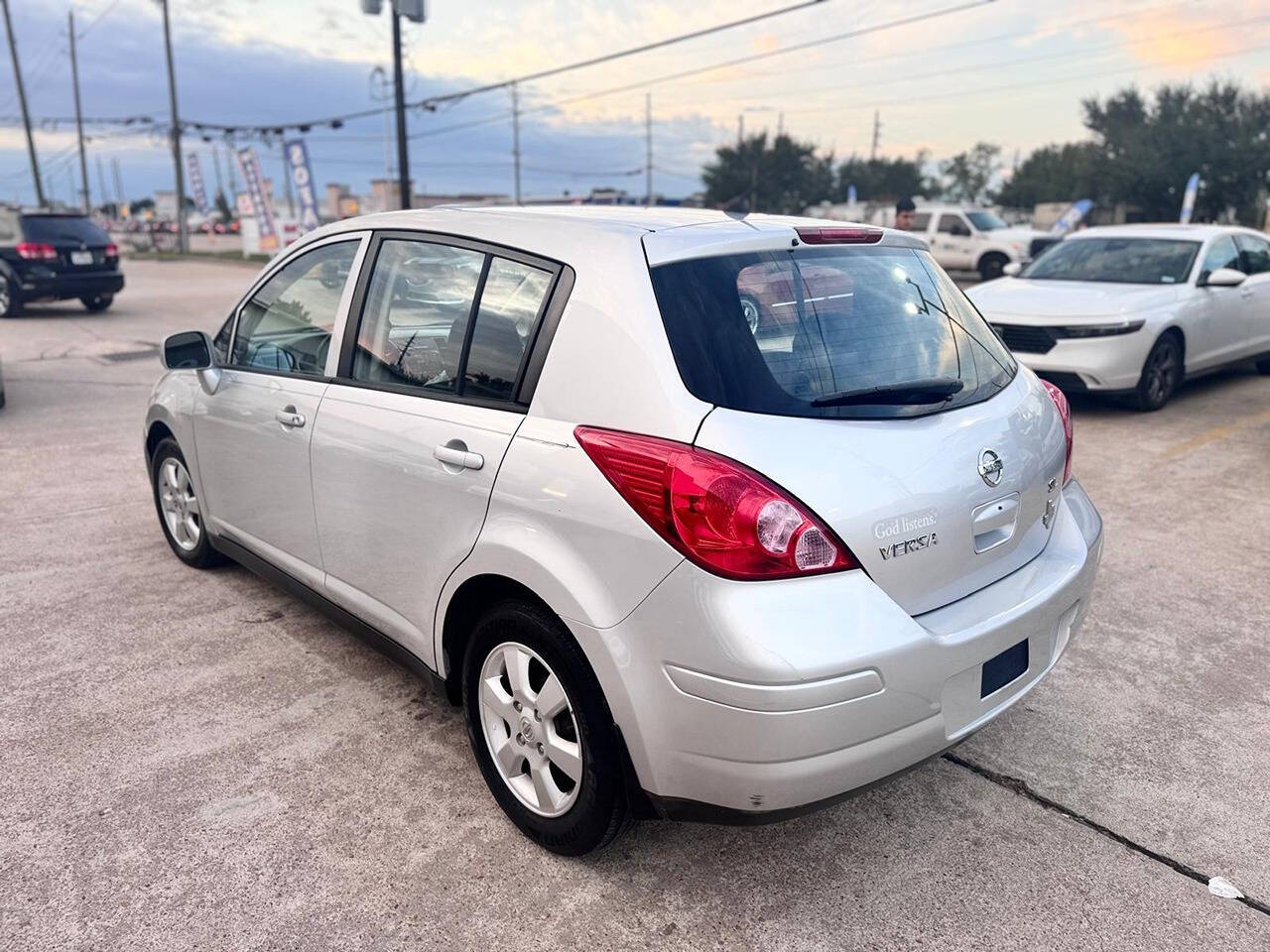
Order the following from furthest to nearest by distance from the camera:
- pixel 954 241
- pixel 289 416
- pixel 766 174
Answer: pixel 766 174 → pixel 954 241 → pixel 289 416

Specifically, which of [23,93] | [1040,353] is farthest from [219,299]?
[23,93]

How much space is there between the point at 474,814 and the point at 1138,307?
731 cm

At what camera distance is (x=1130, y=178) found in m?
41.0

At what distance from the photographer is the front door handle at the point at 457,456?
2.58 m

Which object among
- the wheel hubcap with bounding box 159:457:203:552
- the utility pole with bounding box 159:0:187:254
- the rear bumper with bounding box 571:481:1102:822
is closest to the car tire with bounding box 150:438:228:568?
the wheel hubcap with bounding box 159:457:203:552

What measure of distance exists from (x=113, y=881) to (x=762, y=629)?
188 cm

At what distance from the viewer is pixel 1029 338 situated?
7.93 m

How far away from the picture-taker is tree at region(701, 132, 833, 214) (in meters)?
73.8

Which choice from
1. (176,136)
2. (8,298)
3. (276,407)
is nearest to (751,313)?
(276,407)

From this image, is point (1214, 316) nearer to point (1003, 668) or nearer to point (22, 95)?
point (1003, 668)

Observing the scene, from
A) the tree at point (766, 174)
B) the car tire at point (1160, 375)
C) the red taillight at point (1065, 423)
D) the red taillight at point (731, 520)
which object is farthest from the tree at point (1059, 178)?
the red taillight at point (731, 520)

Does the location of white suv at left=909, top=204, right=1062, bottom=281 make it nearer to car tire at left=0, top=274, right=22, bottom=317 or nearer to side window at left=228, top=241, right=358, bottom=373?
car tire at left=0, top=274, right=22, bottom=317

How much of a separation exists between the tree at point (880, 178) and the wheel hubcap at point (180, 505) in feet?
267

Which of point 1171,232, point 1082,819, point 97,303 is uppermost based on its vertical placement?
point 1171,232
